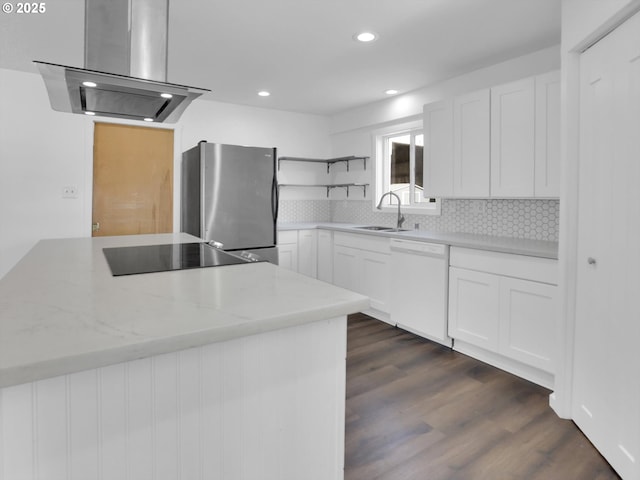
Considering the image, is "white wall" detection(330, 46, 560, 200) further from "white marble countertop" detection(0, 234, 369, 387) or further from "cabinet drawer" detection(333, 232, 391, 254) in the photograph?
"white marble countertop" detection(0, 234, 369, 387)

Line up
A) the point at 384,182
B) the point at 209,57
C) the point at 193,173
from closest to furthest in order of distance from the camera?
the point at 209,57 → the point at 193,173 → the point at 384,182

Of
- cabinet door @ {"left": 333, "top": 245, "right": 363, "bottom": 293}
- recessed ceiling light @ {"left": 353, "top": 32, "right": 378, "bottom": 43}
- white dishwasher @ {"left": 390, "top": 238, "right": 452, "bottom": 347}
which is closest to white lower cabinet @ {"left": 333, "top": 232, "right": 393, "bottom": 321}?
cabinet door @ {"left": 333, "top": 245, "right": 363, "bottom": 293}

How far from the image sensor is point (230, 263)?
1666 millimetres

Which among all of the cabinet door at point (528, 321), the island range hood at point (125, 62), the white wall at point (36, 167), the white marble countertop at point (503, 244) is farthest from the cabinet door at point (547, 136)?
the white wall at point (36, 167)

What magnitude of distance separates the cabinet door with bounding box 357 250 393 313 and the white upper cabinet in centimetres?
78

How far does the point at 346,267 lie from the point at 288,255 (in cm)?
69

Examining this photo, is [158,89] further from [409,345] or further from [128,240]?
[409,345]

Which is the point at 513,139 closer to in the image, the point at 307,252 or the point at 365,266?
the point at 365,266

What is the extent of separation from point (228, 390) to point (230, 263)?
769 mm

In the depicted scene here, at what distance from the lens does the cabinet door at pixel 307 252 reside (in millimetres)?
4469

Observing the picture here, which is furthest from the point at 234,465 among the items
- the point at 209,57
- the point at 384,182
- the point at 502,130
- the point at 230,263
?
the point at 384,182

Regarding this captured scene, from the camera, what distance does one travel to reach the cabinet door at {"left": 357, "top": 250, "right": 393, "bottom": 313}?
3.67 meters

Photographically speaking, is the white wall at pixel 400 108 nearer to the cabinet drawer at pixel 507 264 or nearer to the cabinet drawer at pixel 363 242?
the cabinet drawer at pixel 363 242

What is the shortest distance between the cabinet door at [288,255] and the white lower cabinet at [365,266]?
45 centimetres
